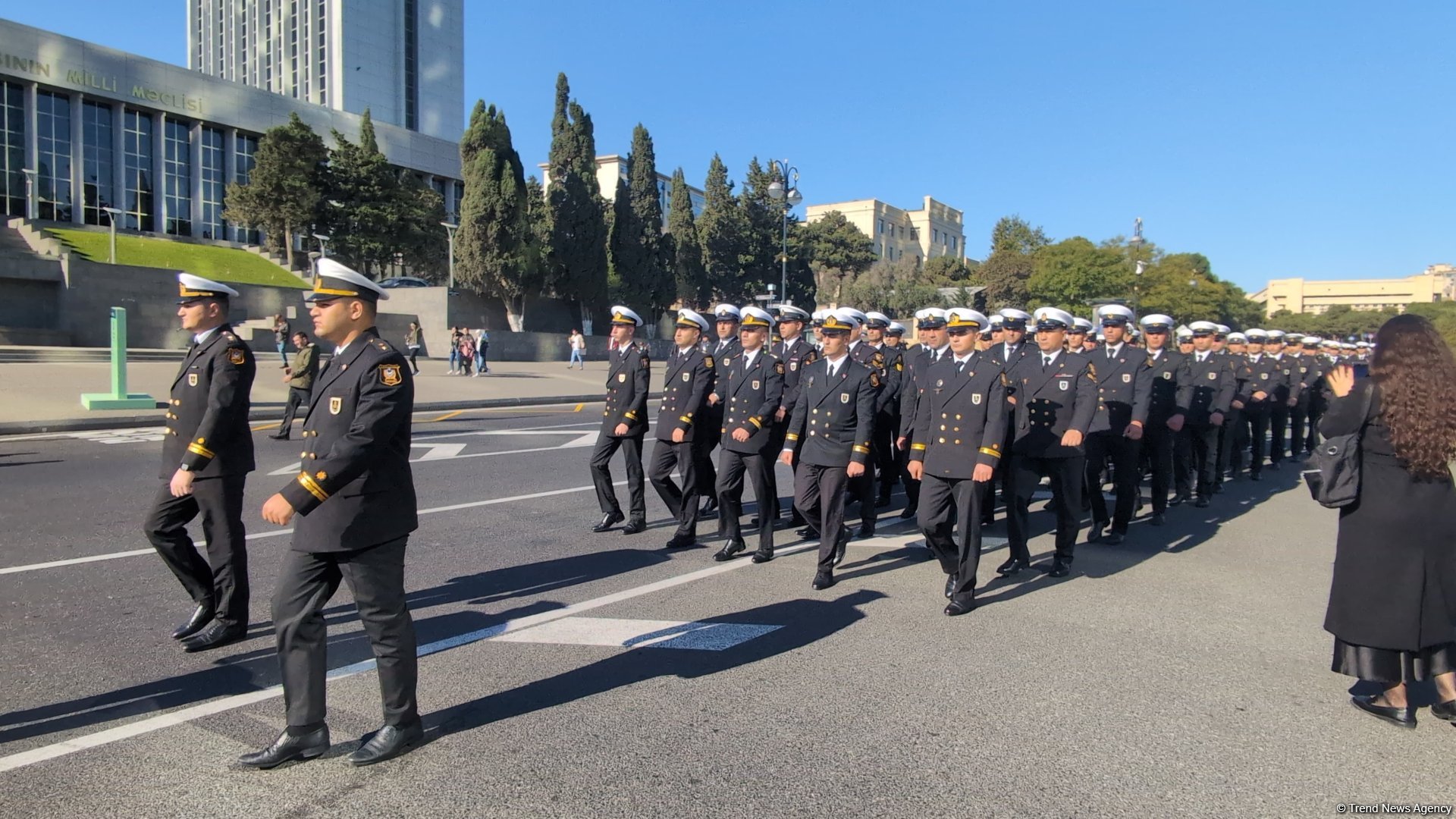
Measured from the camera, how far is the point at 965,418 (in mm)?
5781

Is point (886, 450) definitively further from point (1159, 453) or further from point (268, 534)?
point (268, 534)

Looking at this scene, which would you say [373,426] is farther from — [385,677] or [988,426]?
[988,426]

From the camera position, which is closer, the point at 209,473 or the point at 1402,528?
the point at 1402,528

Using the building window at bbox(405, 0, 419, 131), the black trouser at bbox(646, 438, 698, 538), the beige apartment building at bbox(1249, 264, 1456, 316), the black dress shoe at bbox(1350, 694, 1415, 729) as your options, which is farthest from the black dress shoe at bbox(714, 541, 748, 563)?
the beige apartment building at bbox(1249, 264, 1456, 316)

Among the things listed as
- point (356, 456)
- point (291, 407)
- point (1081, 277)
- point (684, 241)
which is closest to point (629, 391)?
point (356, 456)

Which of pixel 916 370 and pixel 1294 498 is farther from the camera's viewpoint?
pixel 1294 498

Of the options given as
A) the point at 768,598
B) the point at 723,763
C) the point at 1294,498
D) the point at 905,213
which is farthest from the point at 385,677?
the point at 905,213

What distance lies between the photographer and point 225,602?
15.8 ft

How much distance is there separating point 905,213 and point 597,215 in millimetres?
68976

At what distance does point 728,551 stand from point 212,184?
181ft

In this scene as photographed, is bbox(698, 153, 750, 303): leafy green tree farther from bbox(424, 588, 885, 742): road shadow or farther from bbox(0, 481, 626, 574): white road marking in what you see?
bbox(424, 588, 885, 742): road shadow

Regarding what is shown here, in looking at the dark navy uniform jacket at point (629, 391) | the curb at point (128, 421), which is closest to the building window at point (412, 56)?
the curb at point (128, 421)

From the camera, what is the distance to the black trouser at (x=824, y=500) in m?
6.25

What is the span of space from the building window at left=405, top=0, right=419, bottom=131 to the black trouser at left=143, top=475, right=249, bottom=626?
86185mm
